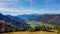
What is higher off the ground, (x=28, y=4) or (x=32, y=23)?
(x=28, y=4)

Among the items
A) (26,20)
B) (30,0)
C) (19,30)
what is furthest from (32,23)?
(30,0)

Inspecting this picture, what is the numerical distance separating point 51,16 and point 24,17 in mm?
385

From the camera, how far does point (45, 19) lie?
1.72 meters

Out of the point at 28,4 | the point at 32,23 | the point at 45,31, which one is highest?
the point at 28,4

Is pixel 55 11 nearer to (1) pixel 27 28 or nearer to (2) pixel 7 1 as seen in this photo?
(1) pixel 27 28

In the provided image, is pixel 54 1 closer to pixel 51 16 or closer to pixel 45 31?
pixel 51 16

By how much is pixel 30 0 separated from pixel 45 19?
346mm

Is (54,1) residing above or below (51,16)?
above

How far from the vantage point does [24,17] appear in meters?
1.73

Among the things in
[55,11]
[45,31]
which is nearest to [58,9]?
[55,11]

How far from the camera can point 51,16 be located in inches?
67.6

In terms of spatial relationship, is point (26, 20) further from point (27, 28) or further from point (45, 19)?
point (45, 19)

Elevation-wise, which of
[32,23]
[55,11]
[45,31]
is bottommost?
[45,31]

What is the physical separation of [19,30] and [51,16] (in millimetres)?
498
